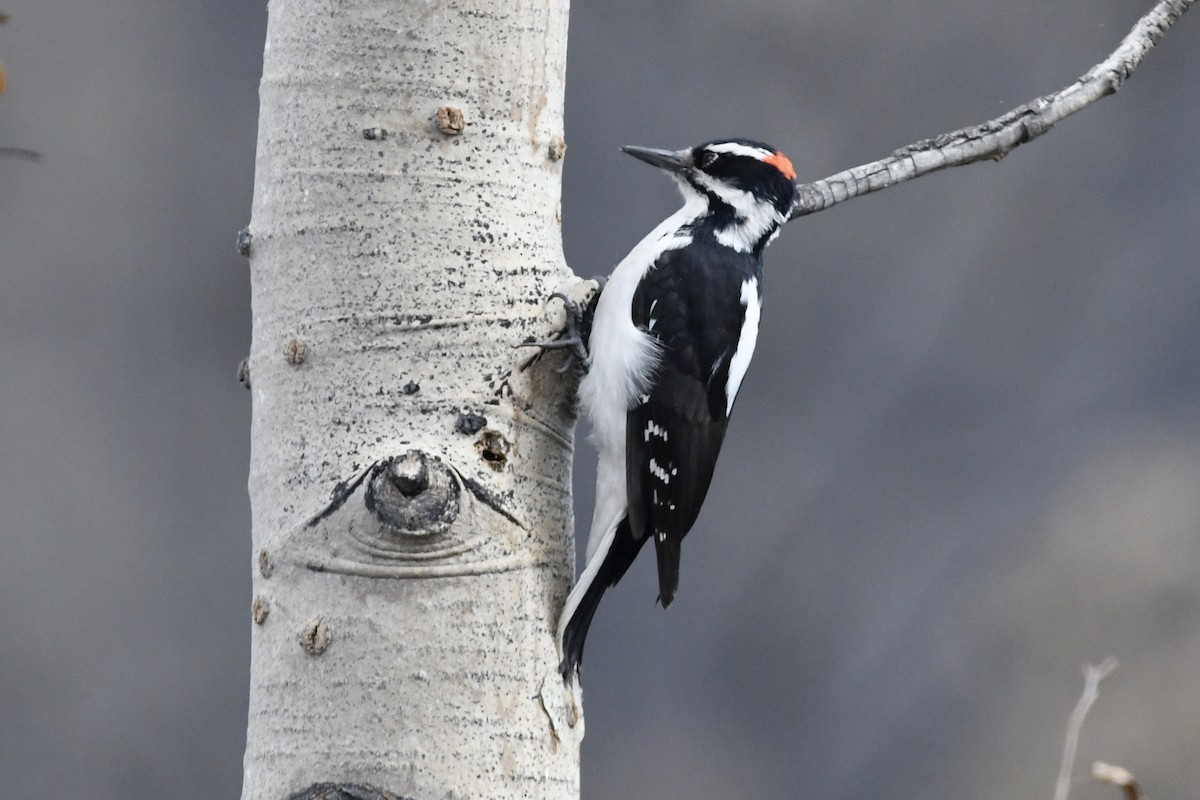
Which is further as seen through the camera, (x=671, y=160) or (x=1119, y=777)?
(x=671, y=160)

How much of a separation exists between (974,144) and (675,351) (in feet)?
1.41

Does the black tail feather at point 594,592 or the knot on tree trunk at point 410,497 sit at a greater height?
the knot on tree trunk at point 410,497

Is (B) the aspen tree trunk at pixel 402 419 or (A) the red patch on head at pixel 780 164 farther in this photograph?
(A) the red patch on head at pixel 780 164

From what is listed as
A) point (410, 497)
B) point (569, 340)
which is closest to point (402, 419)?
point (410, 497)

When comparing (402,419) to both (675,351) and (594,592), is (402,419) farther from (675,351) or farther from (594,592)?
(675,351)

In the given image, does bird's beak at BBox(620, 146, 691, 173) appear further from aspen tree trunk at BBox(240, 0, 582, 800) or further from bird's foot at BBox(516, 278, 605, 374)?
aspen tree trunk at BBox(240, 0, 582, 800)

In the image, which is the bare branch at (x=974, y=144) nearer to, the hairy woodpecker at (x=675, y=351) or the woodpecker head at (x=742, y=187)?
the hairy woodpecker at (x=675, y=351)

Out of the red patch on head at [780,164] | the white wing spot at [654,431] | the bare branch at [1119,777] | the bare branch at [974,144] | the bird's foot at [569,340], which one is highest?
the red patch on head at [780,164]

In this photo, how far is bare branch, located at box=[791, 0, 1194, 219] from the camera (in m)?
1.38

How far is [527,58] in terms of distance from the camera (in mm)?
1185

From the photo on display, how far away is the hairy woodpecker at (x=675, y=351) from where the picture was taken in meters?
1.52

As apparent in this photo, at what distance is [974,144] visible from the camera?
1.39 meters

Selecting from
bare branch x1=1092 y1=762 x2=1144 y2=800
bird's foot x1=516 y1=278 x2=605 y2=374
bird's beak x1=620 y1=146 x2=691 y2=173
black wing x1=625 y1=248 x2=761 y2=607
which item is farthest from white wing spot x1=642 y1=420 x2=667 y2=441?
bare branch x1=1092 y1=762 x2=1144 y2=800

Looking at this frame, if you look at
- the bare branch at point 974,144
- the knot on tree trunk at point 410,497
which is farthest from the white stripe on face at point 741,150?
the knot on tree trunk at point 410,497
